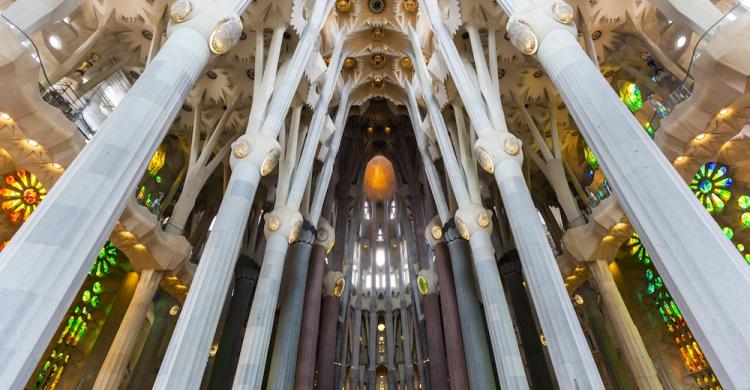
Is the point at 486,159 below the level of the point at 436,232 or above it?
below

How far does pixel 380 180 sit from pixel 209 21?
2579 cm

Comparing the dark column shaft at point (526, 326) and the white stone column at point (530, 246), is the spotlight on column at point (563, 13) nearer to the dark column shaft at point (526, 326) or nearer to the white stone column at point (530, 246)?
the white stone column at point (530, 246)

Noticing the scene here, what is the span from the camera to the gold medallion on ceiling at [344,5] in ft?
56.5

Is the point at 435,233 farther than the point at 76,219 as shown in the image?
Yes

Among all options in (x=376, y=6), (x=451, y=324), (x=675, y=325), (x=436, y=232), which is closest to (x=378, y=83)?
(x=376, y=6)

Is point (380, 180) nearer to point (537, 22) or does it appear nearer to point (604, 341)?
point (604, 341)

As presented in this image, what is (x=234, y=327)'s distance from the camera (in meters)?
13.6

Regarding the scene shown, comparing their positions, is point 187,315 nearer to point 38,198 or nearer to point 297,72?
point 297,72

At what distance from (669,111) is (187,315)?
12.1 m

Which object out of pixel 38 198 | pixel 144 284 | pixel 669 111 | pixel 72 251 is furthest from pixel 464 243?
pixel 38 198

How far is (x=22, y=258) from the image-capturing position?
3.74 metres

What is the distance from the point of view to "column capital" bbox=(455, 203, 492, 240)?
11297 millimetres

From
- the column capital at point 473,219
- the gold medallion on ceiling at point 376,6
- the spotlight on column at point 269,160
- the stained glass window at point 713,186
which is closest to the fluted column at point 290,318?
the spotlight on column at point 269,160

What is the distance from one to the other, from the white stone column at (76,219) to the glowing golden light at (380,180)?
25927 mm
